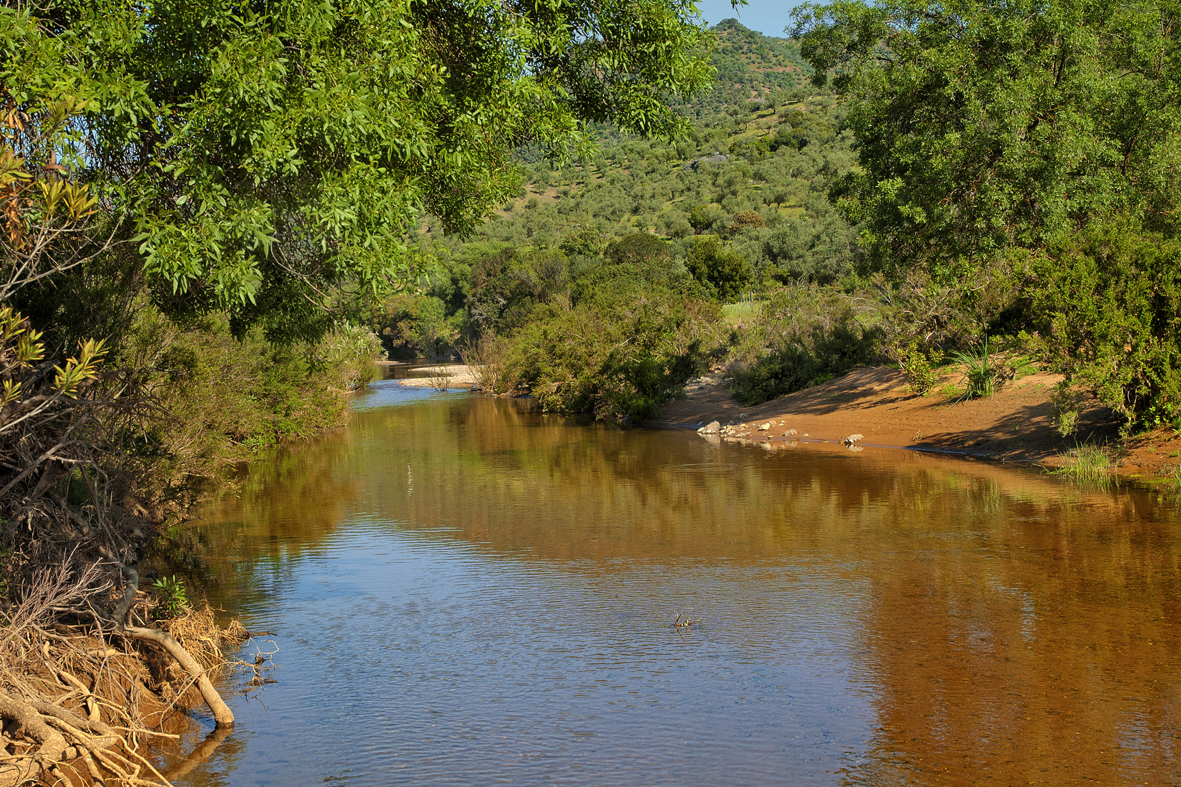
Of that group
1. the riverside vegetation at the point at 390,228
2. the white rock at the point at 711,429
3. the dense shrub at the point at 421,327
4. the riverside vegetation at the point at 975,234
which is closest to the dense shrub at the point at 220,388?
the riverside vegetation at the point at 390,228

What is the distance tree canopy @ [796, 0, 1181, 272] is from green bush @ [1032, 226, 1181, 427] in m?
2.34

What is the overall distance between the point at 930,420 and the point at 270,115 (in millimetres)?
20236

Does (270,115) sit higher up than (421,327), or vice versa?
(421,327)

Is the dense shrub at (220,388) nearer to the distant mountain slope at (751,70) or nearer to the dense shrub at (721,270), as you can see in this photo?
the dense shrub at (721,270)

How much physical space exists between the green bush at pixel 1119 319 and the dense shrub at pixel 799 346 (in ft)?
37.6

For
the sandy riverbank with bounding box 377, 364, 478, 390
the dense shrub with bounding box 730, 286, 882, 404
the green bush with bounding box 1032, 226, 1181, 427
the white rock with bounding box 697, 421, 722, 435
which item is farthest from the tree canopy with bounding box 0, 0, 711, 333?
the sandy riverbank with bounding box 377, 364, 478, 390

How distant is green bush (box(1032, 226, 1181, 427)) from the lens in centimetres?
1636

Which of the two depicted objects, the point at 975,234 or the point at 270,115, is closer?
the point at 270,115

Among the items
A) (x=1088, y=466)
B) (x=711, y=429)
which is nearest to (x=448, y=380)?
(x=711, y=429)

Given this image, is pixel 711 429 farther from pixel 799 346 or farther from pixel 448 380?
pixel 448 380

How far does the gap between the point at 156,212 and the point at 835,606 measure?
7.38m

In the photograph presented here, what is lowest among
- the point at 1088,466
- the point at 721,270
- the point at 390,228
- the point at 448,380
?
the point at 1088,466

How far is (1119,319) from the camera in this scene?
53.7 ft

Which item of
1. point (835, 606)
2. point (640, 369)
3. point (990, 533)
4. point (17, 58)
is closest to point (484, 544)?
point (835, 606)
